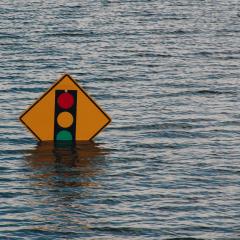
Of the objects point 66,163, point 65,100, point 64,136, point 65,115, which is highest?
point 65,100

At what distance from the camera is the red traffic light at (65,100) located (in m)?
19.1

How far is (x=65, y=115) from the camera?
19297 millimetres

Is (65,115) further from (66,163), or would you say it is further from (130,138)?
(130,138)

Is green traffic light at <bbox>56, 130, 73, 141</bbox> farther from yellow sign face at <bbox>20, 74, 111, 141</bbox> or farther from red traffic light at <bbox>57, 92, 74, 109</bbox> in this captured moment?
red traffic light at <bbox>57, 92, 74, 109</bbox>

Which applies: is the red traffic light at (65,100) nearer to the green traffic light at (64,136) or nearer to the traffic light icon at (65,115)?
the traffic light icon at (65,115)

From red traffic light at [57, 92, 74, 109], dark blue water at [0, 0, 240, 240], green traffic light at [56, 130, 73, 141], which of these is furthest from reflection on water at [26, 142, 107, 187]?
red traffic light at [57, 92, 74, 109]

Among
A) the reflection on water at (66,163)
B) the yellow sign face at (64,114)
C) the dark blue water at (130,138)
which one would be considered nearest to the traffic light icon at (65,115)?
the yellow sign face at (64,114)

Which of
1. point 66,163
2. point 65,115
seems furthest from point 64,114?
point 66,163

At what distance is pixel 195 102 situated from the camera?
2362 cm

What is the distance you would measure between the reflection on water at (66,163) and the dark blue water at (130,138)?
0.06 ft

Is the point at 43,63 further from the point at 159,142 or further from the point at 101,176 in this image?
the point at 101,176

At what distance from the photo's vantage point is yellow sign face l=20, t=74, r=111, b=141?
62.8 ft

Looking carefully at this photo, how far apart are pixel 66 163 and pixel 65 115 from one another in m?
1.29

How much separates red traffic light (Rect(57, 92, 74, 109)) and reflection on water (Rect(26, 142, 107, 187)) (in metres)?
0.70
